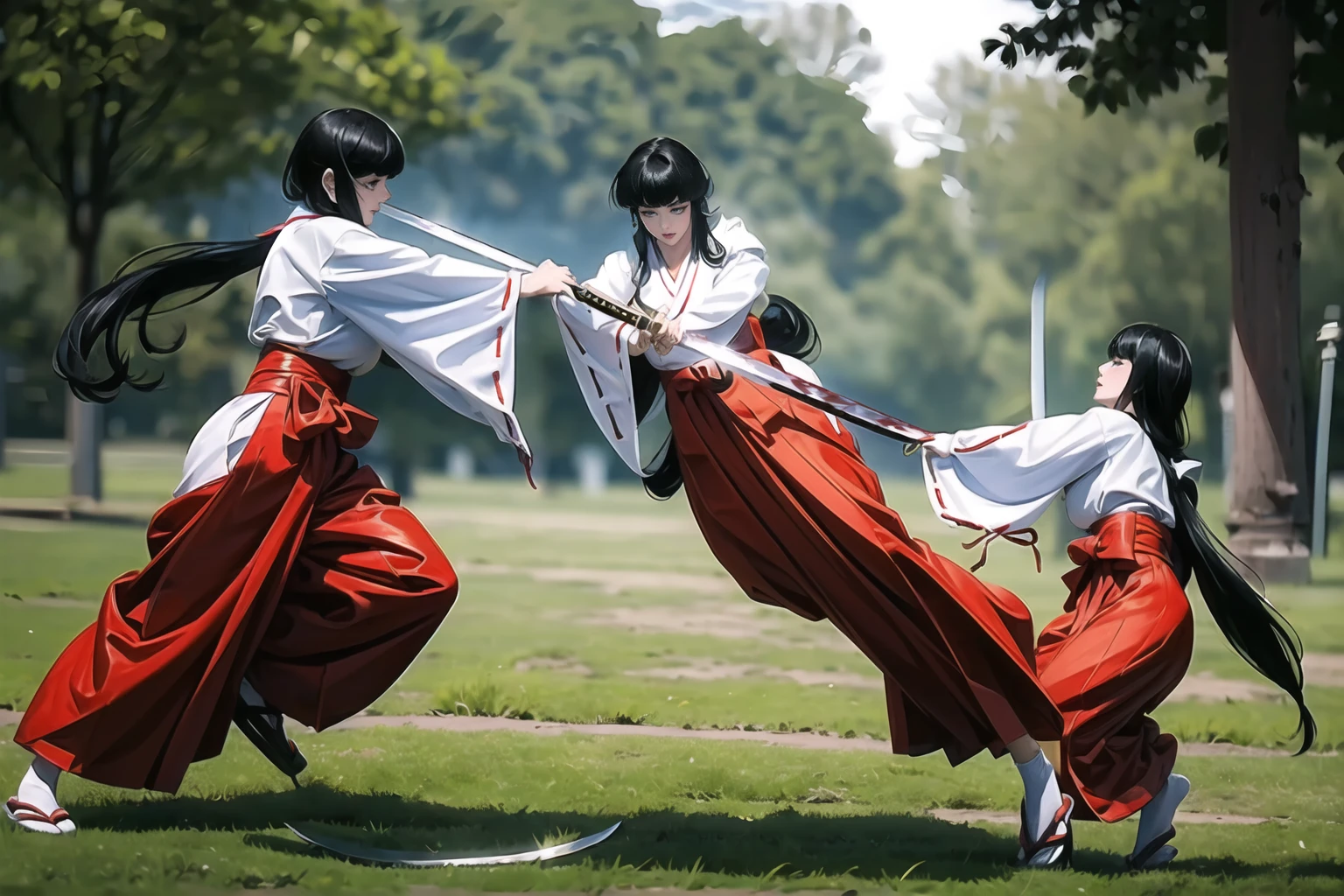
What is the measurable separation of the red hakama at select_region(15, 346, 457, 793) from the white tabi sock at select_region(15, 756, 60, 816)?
0.19ft

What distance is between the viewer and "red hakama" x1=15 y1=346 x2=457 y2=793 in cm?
360

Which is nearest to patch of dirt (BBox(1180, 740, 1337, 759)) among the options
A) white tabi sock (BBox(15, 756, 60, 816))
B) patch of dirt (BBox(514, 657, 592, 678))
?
patch of dirt (BBox(514, 657, 592, 678))

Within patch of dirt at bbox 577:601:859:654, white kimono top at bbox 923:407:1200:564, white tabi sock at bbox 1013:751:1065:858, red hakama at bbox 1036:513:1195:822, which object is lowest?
patch of dirt at bbox 577:601:859:654

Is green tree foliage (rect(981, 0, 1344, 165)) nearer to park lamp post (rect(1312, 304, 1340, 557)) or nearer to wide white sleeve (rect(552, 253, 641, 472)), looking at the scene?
park lamp post (rect(1312, 304, 1340, 557))

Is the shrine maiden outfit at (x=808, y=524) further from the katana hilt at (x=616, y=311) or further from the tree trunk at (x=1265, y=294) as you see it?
the tree trunk at (x=1265, y=294)

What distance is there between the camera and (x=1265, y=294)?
695cm

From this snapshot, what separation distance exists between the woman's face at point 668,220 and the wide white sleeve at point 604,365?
0.22m

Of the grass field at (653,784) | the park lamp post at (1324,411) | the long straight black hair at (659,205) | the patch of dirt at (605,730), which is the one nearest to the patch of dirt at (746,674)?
the grass field at (653,784)

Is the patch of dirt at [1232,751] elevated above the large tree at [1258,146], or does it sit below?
below

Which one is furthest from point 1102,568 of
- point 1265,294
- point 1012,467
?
point 1265,294

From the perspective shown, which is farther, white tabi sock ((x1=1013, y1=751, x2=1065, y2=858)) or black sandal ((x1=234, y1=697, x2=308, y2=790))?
black sandal ((x1=234, y1=697, x2=308, y2=790))

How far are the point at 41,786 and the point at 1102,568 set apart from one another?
279cm

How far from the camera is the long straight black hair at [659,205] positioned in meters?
3.82

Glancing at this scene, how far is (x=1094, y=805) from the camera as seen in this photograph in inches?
142
